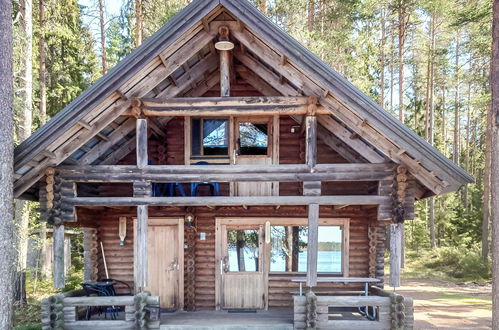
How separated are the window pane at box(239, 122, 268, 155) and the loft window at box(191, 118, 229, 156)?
40cm

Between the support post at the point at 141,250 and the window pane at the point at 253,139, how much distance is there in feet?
10.2

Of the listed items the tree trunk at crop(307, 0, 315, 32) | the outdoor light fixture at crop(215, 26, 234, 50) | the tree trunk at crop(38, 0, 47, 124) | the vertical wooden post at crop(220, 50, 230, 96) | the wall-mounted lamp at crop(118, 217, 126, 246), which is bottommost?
the wall-mounted lamp at crop(118, 217, 126, 246)

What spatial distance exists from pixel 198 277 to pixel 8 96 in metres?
6.10

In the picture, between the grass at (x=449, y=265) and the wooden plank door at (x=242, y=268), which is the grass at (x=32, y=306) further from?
the grass at (x=449, y=265)

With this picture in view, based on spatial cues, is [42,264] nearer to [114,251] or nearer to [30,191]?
[114,251]

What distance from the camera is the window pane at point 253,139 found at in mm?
9898

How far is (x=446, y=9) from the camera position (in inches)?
748

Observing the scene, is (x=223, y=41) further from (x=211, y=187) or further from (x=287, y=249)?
(x=287, y=249)

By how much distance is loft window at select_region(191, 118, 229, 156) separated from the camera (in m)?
9.95

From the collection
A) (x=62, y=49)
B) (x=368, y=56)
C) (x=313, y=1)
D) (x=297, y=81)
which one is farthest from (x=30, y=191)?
(x=368, y=56)

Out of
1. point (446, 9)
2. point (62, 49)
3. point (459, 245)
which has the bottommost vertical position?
point (459, 245)

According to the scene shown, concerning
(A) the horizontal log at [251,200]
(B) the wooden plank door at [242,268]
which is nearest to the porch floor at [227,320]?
(B) the wooden plank door at [242,268]

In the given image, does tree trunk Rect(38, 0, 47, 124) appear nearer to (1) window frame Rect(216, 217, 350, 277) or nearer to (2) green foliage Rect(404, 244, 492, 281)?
(1) window frame Rect(216, 217, 350, 277)

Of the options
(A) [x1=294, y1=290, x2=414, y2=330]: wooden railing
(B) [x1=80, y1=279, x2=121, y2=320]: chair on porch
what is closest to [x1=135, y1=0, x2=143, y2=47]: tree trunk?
(B) [x1=80, y1=279, x2=121, y2=320]: chair on porch
